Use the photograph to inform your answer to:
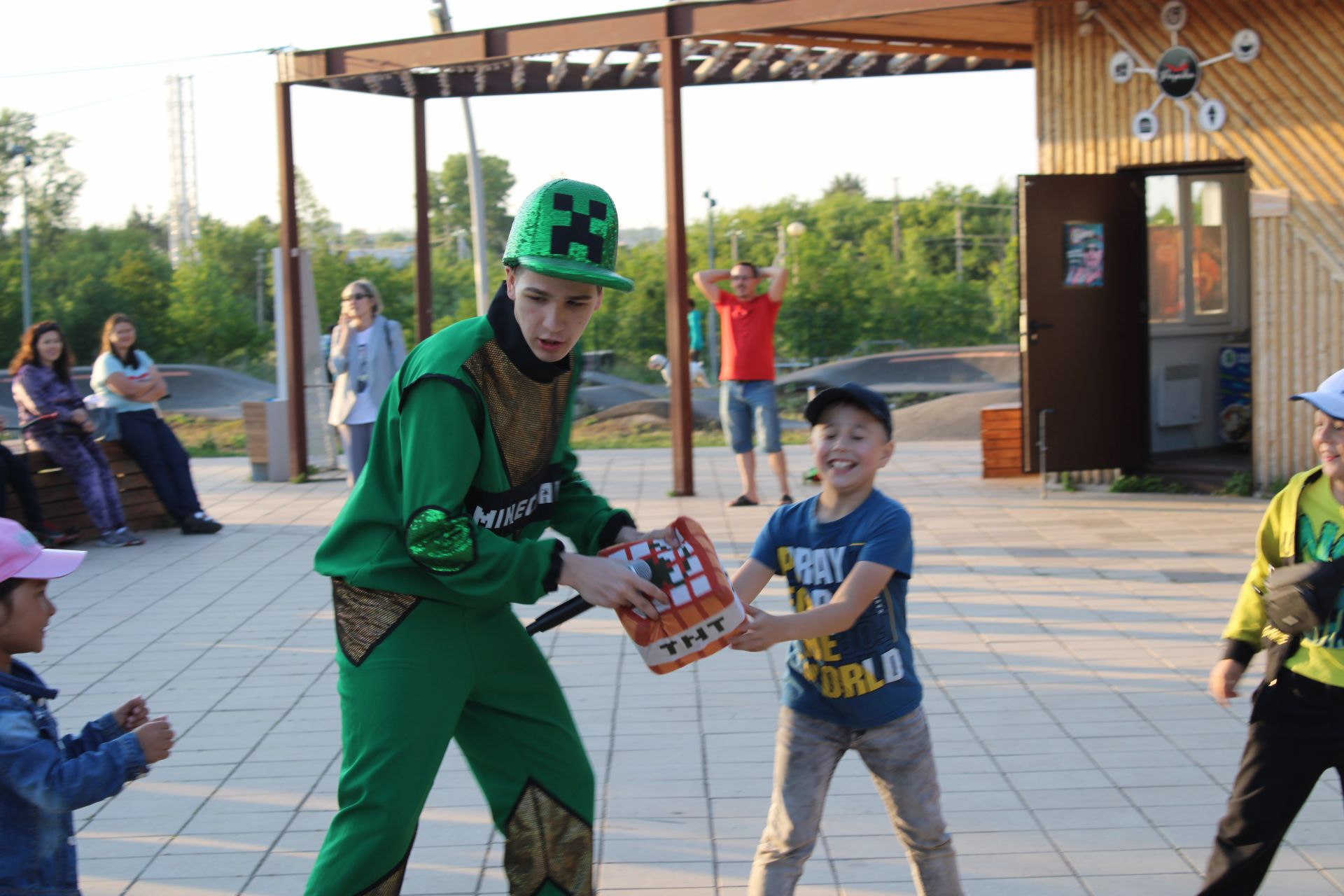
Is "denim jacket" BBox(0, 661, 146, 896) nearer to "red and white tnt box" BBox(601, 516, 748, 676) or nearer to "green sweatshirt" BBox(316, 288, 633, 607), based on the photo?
"green sweatshirt" BBox(316, 288, 633, 607)

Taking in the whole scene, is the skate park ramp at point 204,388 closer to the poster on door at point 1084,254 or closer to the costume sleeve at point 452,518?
the poster on door at point 1084,254

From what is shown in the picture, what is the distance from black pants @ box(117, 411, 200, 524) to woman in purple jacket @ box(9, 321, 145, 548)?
0.48 m

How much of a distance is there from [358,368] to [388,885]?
8647 millimetres

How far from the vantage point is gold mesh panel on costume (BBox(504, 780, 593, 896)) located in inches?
120

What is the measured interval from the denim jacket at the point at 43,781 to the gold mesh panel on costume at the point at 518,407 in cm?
96

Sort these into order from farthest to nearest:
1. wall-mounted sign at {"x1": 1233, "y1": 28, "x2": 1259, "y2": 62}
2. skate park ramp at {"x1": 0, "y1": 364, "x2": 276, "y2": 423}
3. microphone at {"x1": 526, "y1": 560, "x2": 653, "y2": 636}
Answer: skate park ramp at {"x1": 0, "y1": 364, "x2": 276, "y2": 423}, wall-mounted sign at {"x1": 1233, "y1": 28, "x2": 1259, "y2": 62}, microphone at {"x1": 526, "y1": 560, "x2": 653, "y2": 636}

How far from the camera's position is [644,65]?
13562 mm

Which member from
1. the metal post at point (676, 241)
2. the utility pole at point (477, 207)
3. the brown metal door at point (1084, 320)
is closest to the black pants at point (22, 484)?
the metal post at point (676, 241)

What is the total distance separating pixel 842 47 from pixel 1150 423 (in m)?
4.52

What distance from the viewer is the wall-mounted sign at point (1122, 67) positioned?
11.3 metres

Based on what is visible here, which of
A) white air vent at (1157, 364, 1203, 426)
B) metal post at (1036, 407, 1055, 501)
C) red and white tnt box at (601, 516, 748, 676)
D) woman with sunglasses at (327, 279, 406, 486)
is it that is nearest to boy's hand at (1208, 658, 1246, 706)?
red and white tnt box at (601, 516, 748, 676)

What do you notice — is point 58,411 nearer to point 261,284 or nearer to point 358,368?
point 358,368

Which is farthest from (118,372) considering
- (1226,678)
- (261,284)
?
(261,284)

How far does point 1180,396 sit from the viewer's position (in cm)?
1304
